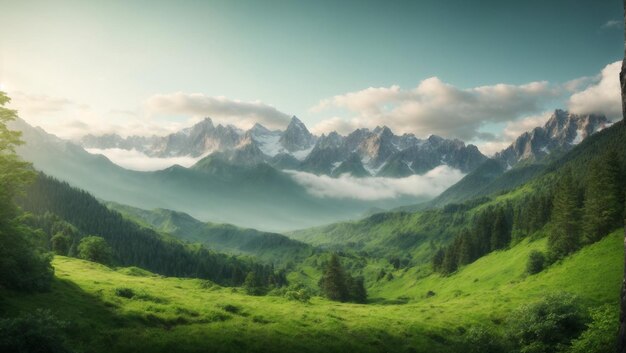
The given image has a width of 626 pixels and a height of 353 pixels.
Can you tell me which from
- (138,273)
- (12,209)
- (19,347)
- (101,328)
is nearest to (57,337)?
(19,347)

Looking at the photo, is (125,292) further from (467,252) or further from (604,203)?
(467,252)

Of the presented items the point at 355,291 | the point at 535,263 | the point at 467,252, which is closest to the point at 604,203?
the point at 535,263

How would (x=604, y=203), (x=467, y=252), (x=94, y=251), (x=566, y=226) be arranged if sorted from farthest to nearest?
(x=467, y=252) < (x=94, y=251) < (x=566, y=226) < (x=604, y=203)

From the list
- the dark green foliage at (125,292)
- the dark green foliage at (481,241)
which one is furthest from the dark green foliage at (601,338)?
the dark green foliage at (481,241)

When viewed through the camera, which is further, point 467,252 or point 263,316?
point 467,252

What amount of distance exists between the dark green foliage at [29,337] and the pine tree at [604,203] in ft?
325

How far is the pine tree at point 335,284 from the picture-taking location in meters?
129

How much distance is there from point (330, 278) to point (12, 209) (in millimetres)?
102432

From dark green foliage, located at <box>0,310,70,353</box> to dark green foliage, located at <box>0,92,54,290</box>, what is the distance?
16.3m

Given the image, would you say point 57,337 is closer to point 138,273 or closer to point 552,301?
point 552,301

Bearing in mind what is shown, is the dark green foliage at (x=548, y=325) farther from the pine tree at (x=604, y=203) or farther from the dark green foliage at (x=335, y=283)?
the dark green foliage at (x=335, y=283)

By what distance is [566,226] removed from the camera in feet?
312

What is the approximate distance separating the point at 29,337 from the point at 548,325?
49661 mm

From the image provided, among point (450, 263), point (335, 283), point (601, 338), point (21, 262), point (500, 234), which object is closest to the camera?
point (601, 338)
